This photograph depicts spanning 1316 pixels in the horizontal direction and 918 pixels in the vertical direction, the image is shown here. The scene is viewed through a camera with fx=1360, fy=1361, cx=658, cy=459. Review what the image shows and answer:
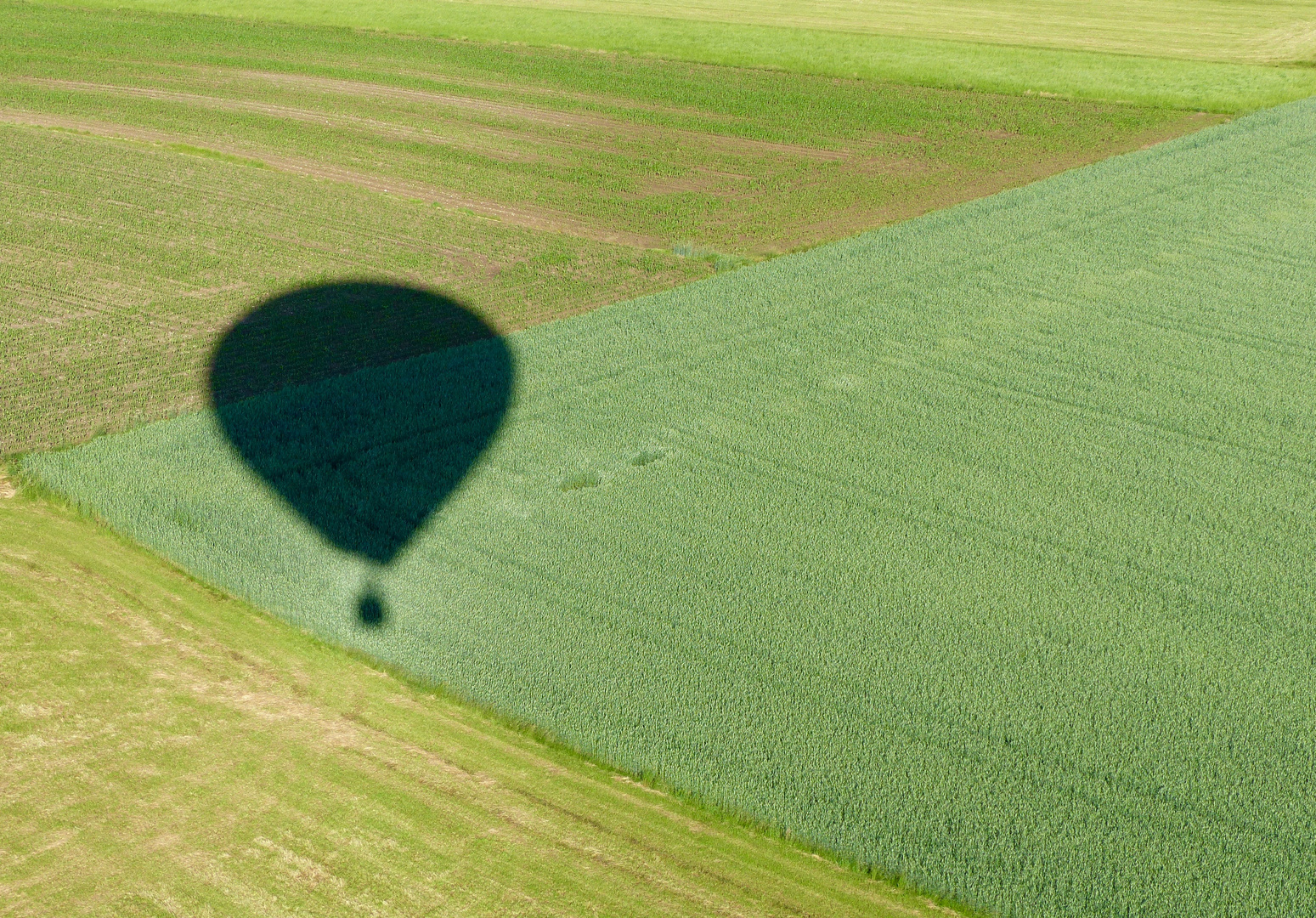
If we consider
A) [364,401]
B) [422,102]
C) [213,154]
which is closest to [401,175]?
[213,154]

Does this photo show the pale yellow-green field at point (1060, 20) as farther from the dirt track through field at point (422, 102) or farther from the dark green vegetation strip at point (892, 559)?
the dark green vegetation strip at point (892, 559)

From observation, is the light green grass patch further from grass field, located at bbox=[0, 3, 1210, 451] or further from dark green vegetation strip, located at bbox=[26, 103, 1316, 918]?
dark green vegetation strip, located at bbox=[26, 103, 1316, 918]

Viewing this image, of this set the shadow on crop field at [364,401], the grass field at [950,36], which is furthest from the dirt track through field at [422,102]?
the shadow on crop field at [364,401]

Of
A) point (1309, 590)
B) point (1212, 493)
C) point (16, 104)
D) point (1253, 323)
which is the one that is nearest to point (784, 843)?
point (1309, 590)

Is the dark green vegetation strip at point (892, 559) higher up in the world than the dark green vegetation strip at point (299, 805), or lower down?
higher up

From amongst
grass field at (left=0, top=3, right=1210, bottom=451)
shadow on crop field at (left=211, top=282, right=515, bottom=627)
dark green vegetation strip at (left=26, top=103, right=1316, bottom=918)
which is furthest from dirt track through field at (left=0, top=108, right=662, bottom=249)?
shadow on crop field at (left=211, top=282, right=515, bottom=627)

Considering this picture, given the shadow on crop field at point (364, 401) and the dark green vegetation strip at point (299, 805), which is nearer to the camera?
the dark green vegetation strip at point (299, 805)
